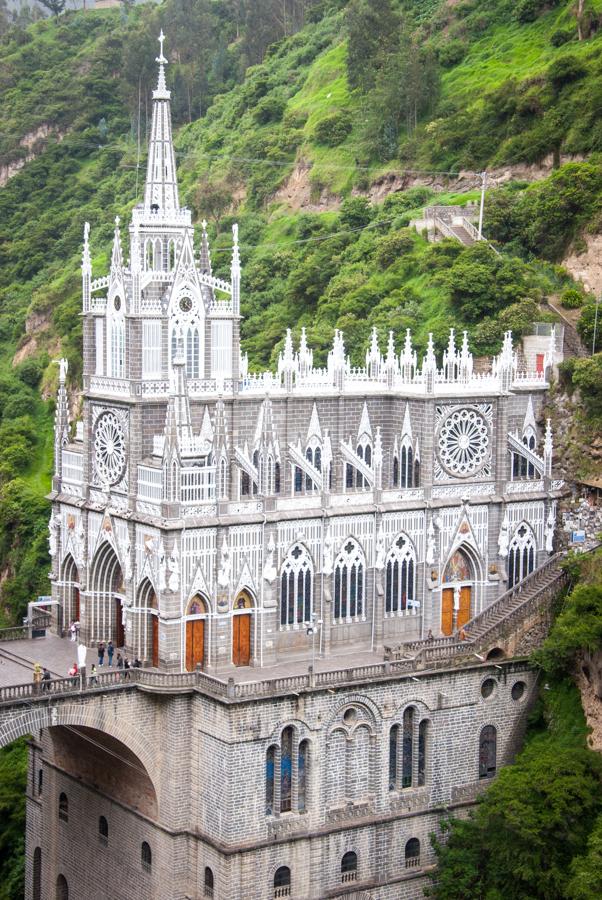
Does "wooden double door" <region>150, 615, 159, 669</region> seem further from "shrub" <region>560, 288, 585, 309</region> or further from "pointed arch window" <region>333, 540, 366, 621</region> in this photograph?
"shrub" <region>560, 288, 585, 309</region>

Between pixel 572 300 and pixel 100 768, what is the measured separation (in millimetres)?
35748

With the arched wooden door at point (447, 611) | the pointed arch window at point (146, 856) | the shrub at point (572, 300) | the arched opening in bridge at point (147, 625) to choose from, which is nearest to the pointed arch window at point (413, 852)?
the arched wooden door at point (447, 611)

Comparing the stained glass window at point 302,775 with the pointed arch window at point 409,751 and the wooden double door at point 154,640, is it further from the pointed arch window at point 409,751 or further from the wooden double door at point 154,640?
the wooden double door at point 154,640

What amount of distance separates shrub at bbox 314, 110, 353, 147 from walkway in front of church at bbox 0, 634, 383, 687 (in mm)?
64993

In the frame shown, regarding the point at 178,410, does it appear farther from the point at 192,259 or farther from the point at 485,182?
the point at 485,182

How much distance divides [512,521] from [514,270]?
2051 cm

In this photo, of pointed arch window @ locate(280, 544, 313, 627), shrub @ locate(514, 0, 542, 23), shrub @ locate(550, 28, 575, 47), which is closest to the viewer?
pointed arch window @ locate(280, 544, 313, 627)

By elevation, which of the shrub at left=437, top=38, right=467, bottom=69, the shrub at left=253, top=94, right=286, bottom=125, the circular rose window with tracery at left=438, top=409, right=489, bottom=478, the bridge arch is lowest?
the bridge arch

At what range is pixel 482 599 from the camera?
7038 cm

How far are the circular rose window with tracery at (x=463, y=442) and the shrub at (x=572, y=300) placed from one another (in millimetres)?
14525

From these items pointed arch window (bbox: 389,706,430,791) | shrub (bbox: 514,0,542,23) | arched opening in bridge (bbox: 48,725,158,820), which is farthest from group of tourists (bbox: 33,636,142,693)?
shrub (bbox: 514,0,542,23)

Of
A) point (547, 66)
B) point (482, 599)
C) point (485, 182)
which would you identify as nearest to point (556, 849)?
point (482, 599)

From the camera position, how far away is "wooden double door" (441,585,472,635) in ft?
229

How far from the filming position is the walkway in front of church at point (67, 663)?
62.3m
